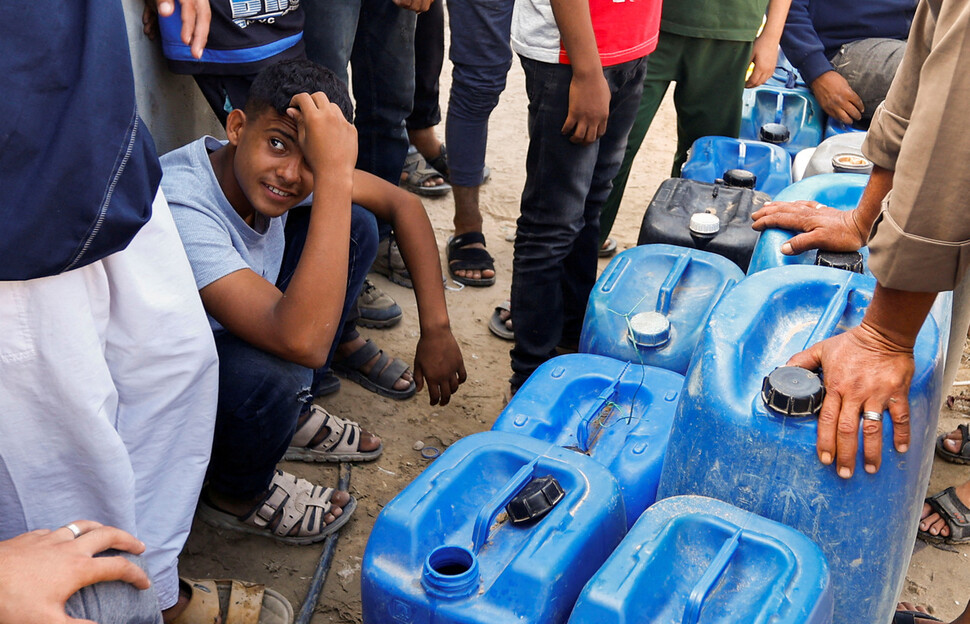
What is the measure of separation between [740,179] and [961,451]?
104 cm

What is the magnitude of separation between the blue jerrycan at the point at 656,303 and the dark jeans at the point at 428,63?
1.49 metres

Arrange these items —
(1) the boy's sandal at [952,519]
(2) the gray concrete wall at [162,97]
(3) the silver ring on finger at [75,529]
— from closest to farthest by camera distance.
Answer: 1. (3) the silver ring on finger at [75,529]
2. (2) the gray concrete wall at [162,97]
3. (1) the boy's sandal at [952,519]

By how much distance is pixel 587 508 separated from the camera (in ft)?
4.64

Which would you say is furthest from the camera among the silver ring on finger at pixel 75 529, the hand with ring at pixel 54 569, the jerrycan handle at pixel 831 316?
the jerrycan handle at pixel 831 316

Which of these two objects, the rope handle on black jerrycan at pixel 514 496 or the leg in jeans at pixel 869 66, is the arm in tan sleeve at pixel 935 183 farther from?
the leg in jeans at pixel 869 66

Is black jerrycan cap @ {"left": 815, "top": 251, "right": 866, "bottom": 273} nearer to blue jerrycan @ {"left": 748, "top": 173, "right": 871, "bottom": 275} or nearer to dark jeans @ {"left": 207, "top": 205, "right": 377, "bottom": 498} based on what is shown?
blue jerrycan @ {"left": 748, "top": 173, "right": 871, "bottom": 275}

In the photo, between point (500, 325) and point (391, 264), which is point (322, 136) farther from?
point (391, 264)

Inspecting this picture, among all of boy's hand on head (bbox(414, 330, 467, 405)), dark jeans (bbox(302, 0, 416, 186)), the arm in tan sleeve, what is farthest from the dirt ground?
the arm in tan sleeve

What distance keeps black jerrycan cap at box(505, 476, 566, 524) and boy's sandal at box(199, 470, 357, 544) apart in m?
0.82

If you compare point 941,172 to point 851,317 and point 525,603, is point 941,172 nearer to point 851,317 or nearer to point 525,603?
point 851,317

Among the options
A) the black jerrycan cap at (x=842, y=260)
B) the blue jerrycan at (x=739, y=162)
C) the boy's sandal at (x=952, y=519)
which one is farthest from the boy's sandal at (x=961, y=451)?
the black jerrycan cap at (x=842, y=260)

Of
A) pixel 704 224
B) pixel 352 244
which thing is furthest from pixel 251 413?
pixel 704 224

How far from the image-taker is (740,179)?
103 inches

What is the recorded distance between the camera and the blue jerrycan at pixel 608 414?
5.62 ft
